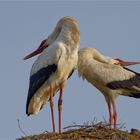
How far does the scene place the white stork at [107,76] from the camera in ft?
52.1

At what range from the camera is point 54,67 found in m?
13.8

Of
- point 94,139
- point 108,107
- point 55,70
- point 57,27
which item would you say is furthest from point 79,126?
point 108,107

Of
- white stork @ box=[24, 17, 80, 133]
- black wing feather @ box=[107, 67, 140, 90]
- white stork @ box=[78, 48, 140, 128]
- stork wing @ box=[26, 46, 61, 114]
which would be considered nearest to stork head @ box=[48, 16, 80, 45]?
white stork @ box=[24, 17, 80, 133]

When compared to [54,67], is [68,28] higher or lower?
higher

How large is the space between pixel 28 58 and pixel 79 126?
362 centimetres

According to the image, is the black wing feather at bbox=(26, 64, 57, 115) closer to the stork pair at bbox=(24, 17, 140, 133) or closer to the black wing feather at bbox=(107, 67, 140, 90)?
the stork pair at bbox=(24, 17, 140, 133)

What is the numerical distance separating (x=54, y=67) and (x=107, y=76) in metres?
2.49

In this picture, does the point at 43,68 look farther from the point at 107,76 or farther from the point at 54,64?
the point at 107,76

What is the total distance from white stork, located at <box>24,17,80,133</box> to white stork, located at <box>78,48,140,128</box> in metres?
1.84

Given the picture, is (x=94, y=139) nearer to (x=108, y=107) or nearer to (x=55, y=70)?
(x=55, y=70)

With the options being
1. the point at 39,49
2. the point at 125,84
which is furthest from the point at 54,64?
the point at 125,84

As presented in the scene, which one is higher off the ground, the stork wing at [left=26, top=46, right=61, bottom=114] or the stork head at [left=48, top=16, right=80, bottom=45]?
the stork head at [left=48, top=16, right=80, bottom=45]

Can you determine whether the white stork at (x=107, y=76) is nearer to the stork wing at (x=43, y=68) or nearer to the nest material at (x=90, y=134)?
the stork wing at (x=43, y=68)

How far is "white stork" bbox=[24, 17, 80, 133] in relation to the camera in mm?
13727
